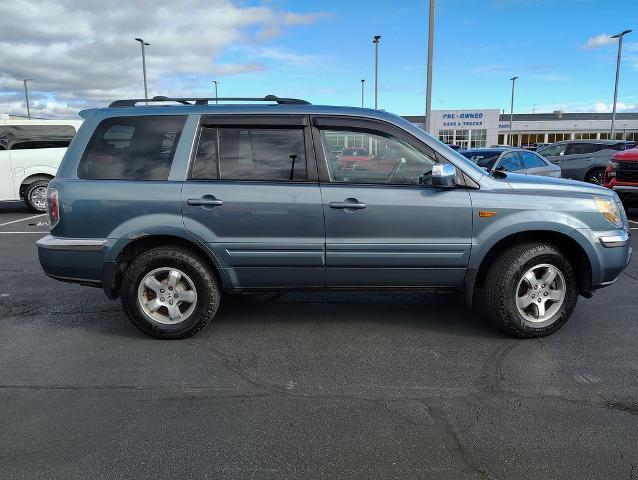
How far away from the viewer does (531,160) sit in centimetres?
1124

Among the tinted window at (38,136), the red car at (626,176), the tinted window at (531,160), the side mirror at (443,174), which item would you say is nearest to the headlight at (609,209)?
the side mirror at (443,174)

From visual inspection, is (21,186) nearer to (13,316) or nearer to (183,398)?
(13,316)

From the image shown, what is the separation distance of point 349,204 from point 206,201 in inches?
44.1

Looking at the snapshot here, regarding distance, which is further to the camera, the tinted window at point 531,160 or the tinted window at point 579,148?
the tinted window at point 579,148

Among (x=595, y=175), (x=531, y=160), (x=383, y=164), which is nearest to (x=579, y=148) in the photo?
(x=595, y=175)

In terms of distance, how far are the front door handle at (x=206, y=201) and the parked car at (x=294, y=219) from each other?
16 millimetres

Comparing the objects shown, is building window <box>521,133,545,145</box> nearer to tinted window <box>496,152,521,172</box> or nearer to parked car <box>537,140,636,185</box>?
parked car <box>537,140,636,185</box>

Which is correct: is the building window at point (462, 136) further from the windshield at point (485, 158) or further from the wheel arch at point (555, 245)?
the wheel arch at point (555, 245)

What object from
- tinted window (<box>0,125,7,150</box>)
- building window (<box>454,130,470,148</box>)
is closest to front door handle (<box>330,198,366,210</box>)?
tinted window (<box>0,125,7,150</box>)

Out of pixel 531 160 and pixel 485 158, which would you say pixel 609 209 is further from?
pixel 531 160

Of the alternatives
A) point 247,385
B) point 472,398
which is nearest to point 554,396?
point 472,398

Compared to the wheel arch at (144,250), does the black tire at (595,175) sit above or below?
above

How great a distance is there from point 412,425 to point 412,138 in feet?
7.28

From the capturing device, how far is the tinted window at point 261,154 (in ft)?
13.2
